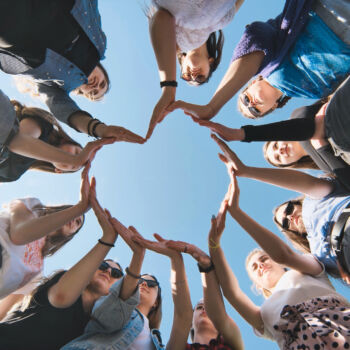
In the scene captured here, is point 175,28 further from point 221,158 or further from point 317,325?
point 317,325

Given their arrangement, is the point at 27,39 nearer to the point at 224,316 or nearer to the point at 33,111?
the point at 33,111

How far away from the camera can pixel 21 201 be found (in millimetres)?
3170

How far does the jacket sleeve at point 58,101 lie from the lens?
2.82m

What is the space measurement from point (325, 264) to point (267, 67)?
210 cm

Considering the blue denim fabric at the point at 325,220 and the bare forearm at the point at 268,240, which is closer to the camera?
the blue denim fabric at the point at 325,220

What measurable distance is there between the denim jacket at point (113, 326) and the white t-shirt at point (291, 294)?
3.66 ft

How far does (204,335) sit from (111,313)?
3.77 ft

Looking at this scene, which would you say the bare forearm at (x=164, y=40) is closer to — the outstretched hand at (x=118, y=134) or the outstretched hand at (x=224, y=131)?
the outstretched hand at (x=224, y=131)

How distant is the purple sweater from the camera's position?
2.10 metres

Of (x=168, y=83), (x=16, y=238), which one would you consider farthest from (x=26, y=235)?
(x=168, y=83)

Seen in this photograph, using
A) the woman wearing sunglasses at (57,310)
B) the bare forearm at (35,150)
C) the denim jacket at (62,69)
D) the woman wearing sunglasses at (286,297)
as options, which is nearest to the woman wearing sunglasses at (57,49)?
the denim jacket at (62,69)

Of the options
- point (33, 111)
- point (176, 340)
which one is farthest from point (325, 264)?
point (33, 111)

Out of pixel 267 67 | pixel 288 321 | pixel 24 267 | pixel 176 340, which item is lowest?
pixel 24 267

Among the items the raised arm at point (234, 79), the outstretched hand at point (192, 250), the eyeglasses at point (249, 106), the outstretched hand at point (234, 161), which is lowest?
the outstretched hand at point (192, 250)
